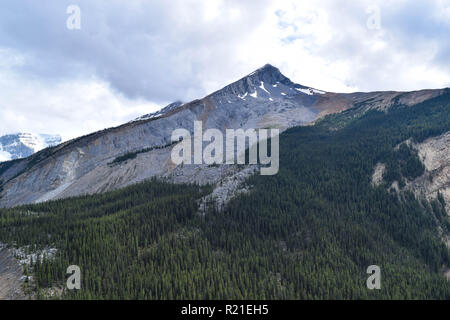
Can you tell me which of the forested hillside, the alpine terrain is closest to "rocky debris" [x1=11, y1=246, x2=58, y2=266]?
the alpine terrain

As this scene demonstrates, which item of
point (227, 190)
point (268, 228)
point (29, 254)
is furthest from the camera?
point (227, 190)

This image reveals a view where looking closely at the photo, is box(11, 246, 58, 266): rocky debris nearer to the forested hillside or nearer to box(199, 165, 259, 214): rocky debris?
the forested hillside

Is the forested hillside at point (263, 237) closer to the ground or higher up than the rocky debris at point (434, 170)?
closer to the ground

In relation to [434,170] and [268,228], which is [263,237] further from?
[434,170]

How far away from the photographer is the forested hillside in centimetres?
5950

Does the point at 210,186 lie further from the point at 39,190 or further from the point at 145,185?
the point at 39,190

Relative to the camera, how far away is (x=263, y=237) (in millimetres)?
78938

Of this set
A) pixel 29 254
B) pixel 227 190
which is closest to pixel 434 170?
pixel 227 190

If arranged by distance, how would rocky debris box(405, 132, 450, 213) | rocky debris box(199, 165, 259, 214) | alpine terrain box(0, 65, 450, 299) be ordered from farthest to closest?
rocky debris box(405, 132, 450, 213) → rocky debris box(199, 165, 259, 214) → alpine terrain box(0, 65, 450, 299)

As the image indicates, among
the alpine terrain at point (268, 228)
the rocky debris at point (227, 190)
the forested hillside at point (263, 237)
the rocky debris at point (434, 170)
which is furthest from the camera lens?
the rocky debris at point (434, 170)

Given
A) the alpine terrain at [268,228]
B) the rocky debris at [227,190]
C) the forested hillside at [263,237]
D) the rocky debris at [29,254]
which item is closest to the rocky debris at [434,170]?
the alpine terrain at [268,228]

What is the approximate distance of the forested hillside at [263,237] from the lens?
59.5 m

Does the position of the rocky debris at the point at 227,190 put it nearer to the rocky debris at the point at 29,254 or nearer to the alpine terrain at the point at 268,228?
the alpine terrain at the point at 268,228
